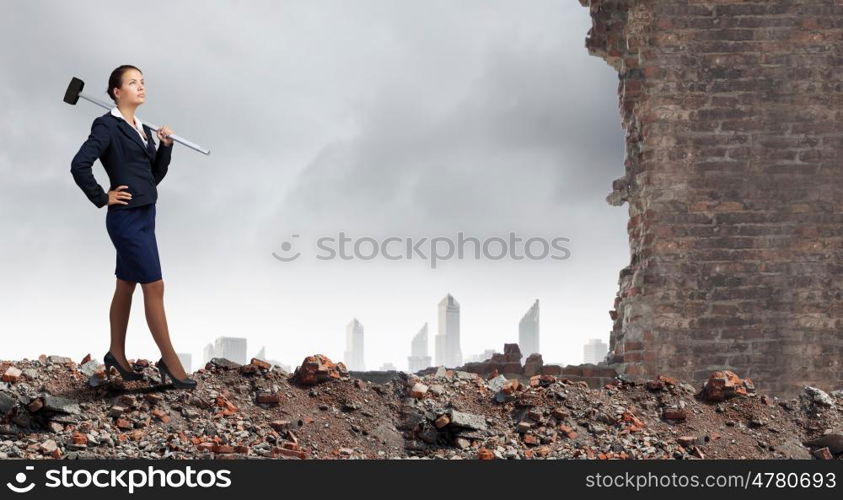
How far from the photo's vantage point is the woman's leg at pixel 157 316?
16.5 ft

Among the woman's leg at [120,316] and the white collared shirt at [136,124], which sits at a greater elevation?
the white collared shirt at [136,124]

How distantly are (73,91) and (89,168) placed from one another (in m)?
0.48

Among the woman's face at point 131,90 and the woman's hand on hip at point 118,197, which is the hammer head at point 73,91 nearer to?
the woman's face at point 131,90

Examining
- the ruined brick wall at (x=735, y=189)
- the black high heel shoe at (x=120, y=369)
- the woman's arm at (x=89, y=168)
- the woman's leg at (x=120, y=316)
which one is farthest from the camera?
the ruined brick wall at (x=735, y=189)

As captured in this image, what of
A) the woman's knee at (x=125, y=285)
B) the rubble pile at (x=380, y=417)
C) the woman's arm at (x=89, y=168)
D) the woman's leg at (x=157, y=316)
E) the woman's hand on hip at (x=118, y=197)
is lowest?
the rubble pile at (x=380, y=417)

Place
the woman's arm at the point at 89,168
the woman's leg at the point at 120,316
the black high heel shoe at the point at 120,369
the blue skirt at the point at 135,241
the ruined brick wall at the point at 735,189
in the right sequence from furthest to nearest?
1. the ruined brick wall at the point at 735,189
2. the black high heel shoe at the point at 120,369
3. the woman's leg at the point at 120,316
4. the blue skirt at the point at 135,241
5. the woman's arm at the point at 89,168

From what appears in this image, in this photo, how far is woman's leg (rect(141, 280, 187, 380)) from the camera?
503cm

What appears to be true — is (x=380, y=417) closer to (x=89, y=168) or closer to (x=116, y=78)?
(x=89, y=168)

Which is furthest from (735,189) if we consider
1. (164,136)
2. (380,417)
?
(164,136)

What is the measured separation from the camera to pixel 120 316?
5215 mm

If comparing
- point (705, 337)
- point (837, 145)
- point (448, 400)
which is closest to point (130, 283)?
point (448, 400)

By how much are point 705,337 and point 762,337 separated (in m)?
0.52

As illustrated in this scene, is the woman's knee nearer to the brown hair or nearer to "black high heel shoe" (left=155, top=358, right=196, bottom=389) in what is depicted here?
"black high heel shoe" (left=155, top=358, right=196, bottom=389)

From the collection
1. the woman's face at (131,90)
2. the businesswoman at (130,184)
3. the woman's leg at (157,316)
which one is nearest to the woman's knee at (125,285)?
the businesswoman at (130,184)
